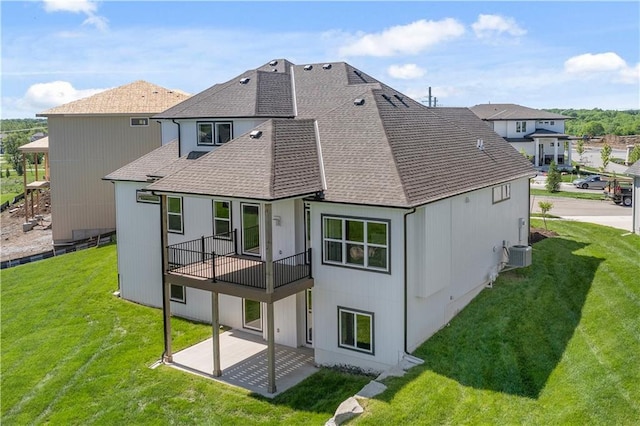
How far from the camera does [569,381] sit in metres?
12.1

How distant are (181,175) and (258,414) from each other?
22.2 ft

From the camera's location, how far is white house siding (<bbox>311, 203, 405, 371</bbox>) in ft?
44.9

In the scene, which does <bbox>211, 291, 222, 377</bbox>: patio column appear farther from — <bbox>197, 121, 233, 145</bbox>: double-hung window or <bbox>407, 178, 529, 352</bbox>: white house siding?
<bbox>197, 121, 233, 145</bbox>: double-hung window

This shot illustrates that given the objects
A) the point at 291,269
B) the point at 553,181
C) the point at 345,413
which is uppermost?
the point at 553,181

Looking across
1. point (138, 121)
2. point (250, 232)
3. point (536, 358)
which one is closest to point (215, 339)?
point (250, 232)

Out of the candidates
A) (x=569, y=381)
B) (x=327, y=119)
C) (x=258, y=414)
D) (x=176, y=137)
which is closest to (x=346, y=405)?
(x=258, y=414)

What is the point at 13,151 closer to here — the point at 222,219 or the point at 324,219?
the point at 222,219

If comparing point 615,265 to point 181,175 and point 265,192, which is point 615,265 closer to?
point 265,192

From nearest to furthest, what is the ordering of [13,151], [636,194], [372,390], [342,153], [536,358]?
[372,390] → [536,358] → [342,153] → [636,194] → [13,151]

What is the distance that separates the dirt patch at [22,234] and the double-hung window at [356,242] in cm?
2608

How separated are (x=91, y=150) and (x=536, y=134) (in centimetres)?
4273

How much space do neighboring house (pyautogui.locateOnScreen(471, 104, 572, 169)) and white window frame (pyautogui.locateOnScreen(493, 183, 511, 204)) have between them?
39163 mm

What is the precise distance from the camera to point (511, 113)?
59938mm

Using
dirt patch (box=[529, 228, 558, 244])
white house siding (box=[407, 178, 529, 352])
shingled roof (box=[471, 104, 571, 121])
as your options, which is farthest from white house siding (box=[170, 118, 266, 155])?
shingled roof (box=[471, 104, 571, 121])
